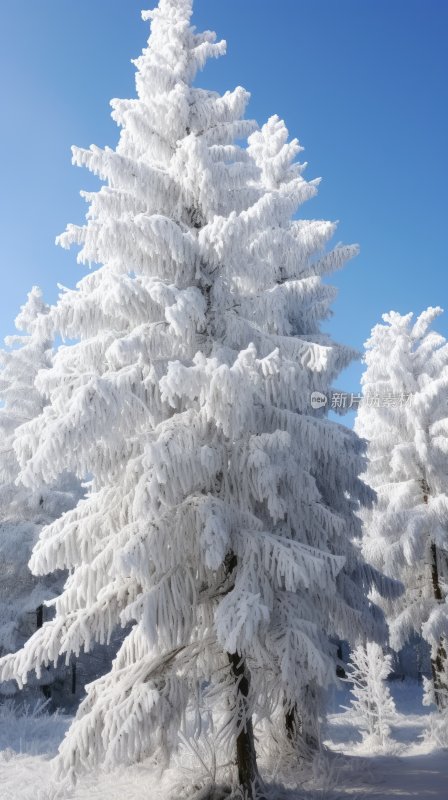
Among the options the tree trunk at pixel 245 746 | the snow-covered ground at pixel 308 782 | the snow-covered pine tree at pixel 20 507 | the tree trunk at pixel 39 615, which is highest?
the snow-covered pine tree at pixel 20 507

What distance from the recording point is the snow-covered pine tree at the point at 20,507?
16141 millimetres

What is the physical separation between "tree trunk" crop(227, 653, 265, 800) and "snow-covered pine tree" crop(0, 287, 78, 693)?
10.2 meters

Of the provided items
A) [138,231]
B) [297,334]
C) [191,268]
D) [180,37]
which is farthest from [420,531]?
[180,37]

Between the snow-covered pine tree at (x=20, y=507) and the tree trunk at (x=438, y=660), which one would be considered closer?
the tree trunk at (x=438, y=660)

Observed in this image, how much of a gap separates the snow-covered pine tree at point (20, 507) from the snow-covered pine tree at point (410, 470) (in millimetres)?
9632

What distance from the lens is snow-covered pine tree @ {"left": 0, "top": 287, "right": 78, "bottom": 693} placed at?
16141 millimetres

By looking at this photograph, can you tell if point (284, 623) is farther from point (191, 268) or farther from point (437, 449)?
point (437, 449)

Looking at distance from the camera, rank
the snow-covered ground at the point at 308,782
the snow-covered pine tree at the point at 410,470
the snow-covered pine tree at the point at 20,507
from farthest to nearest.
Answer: the snow-covered pine tree at the point at 20,507
the snow-covered pine tree at the point at 410,470
the snow-covered ground at the point at 308,782

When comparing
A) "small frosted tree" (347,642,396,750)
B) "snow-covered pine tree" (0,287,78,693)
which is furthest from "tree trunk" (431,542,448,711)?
"snow-covered pine tree" (0,287,78,693)

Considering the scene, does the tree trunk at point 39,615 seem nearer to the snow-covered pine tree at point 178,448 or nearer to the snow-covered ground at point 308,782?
the snow-covered ground at point 308,782

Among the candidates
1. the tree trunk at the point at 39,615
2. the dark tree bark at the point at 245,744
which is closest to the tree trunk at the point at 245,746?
the dark tree bark at the point at 245,744

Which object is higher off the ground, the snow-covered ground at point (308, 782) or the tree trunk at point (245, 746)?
the tree trunk at point (245, 746)

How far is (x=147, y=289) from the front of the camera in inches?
294

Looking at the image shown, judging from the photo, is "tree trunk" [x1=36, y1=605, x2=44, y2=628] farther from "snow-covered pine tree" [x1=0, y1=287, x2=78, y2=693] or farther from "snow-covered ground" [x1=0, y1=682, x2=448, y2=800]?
"snow-covered ground" [x1=0, y1=682, x2=448, y2=800]
